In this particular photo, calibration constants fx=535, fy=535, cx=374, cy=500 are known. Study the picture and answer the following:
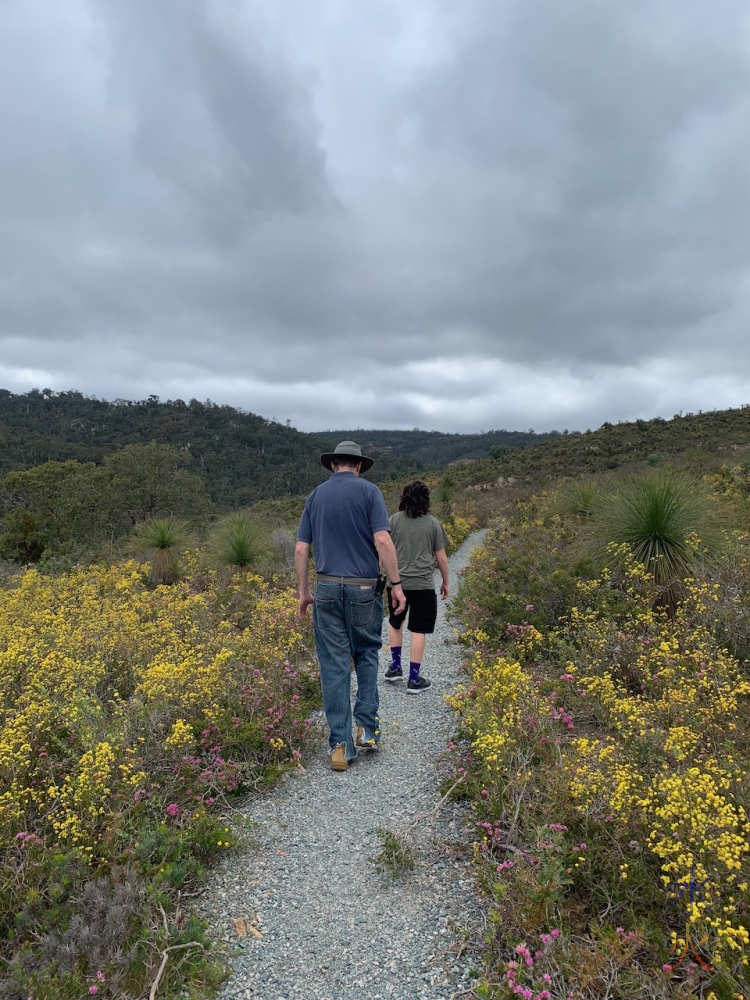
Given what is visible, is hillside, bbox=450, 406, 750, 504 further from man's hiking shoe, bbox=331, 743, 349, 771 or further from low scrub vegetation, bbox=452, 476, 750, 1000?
man's hiking shoe, bbox=331, 743, 349, 771

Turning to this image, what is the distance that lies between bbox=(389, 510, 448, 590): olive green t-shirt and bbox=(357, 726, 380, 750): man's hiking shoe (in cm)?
154

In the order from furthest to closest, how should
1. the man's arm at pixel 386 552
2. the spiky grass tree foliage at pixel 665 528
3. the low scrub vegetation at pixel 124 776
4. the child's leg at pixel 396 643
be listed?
1. the spiky grass tree foliage at pixel 665 528
2. the child's leg at pixel 396 643
3. the man's arm at pixel 386 552
4. the low scrub vegetation at pixel 124 776

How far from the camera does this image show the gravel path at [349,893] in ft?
7.50

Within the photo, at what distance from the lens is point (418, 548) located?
17.8 ft

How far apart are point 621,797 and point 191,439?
81042mm

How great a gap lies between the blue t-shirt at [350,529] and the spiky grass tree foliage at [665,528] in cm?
383

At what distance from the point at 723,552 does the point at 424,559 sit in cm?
Result: 356

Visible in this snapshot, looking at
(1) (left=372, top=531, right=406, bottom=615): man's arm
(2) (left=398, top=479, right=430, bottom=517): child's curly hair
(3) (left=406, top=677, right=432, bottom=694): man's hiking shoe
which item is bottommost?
(3) (left=406, top=677, right=432, bottom=694): man's hiking shoe

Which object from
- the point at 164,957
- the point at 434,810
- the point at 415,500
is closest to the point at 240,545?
the point at 415,500

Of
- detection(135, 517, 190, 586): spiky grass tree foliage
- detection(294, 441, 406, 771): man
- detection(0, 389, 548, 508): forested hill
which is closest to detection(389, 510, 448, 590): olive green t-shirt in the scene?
detection(294, 441, 406, 771): man

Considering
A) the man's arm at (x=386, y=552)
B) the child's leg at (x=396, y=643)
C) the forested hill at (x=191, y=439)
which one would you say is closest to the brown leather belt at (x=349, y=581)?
the man's arm at (x=386, y=552)

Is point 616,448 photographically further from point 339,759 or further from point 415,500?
point 339,759

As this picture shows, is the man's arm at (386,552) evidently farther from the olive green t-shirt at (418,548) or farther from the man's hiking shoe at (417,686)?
the man's hiking shoe at (417,686)

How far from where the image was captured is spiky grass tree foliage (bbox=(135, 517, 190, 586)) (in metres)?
11.5
